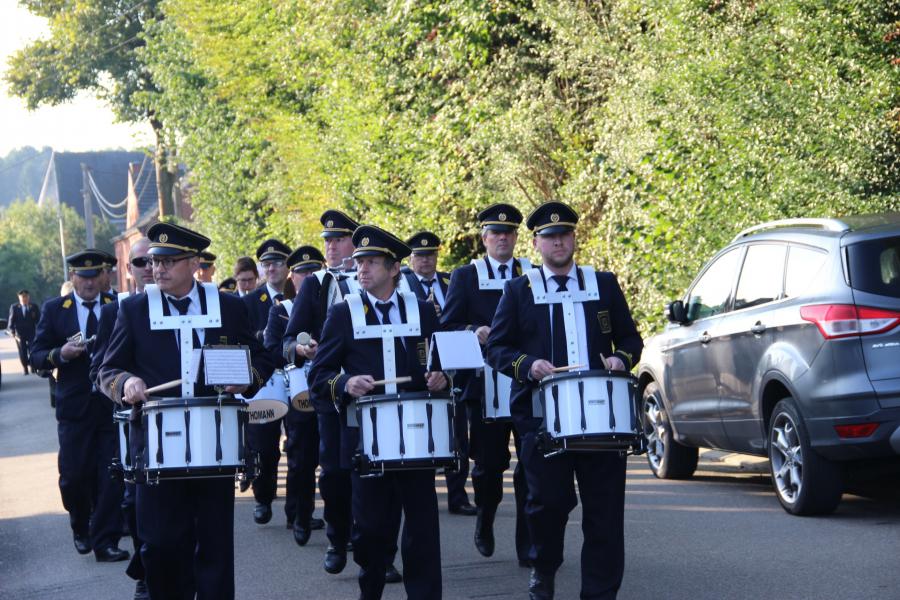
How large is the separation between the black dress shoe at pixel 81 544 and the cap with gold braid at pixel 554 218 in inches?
199

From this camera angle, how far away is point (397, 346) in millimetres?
7477

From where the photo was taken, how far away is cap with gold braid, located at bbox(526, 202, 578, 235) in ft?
25.1

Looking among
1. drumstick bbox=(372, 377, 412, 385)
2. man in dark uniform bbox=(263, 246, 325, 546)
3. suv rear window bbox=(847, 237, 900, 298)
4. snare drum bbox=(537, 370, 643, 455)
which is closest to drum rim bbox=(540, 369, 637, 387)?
snare drum bbox=(537, 370, 643, 455)

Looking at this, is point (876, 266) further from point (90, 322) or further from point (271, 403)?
point (90, 322)

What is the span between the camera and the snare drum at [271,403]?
8.60 meters

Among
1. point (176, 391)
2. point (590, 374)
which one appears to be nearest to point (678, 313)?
point (590, 374)

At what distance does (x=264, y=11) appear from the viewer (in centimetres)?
3262

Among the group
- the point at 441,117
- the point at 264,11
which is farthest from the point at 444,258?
the point at 264,11

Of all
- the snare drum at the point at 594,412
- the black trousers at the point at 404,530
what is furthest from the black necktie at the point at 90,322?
the snare drum at the point at 594,412

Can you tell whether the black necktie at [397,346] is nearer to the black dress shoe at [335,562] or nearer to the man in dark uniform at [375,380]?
the man in dark uniform at [375,380]

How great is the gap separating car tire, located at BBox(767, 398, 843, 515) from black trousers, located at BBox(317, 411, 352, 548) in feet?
10.4

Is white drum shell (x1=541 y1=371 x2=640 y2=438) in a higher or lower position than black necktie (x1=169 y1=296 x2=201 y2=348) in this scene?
lower

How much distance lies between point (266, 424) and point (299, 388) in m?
1.57

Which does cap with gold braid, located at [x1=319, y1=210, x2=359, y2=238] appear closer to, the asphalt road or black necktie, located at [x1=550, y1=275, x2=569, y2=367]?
the asphalt road
